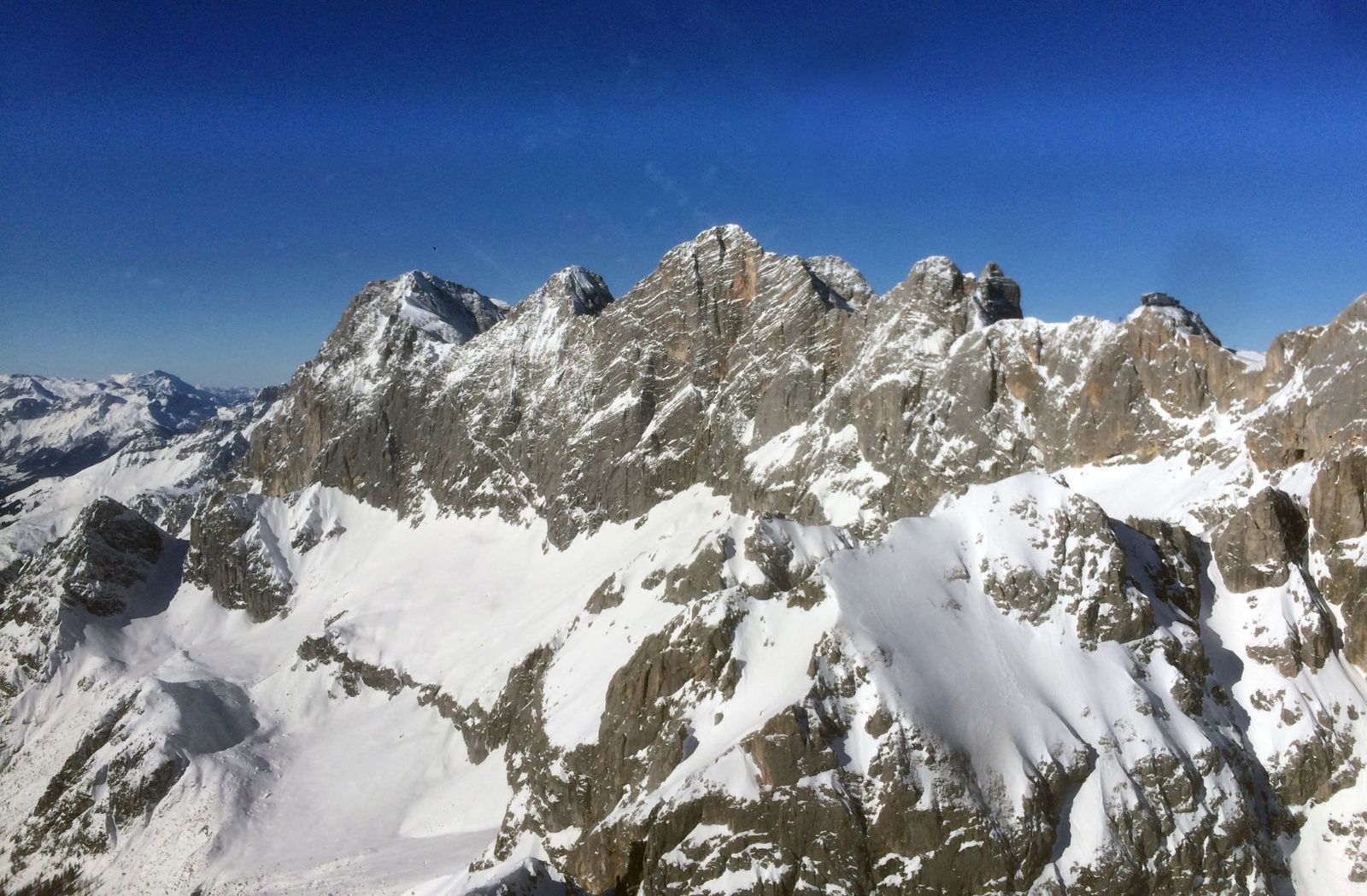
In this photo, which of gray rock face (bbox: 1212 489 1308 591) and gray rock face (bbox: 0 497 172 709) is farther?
gray rock face (bbox: 0 497 172 709)

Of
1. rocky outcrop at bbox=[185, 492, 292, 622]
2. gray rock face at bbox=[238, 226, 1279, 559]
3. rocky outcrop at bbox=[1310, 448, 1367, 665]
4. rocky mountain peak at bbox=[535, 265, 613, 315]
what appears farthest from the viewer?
rocky mountain peak at bbox=[535, 265, 613, 315]

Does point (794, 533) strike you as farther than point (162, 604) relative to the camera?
No

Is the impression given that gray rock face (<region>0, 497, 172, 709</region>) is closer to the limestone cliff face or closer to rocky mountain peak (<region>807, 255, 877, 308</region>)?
the limestone cliff face

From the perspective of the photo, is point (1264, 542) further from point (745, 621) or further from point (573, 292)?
point (573, 292)

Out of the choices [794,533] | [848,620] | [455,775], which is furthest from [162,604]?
[848,620]

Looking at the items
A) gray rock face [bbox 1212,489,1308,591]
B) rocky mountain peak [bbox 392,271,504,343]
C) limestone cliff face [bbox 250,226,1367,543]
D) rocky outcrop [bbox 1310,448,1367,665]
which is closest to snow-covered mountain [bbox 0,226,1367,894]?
rocky outcrop [bbox 1310,448,1367,665]

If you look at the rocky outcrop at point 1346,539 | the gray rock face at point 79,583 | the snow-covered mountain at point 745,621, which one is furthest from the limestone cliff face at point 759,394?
the gray rock face at point 79,583

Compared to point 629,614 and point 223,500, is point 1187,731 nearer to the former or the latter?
point 629,614

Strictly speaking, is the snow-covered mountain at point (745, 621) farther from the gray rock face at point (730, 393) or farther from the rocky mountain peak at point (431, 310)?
the rocky mountain peak at point (431, 310)

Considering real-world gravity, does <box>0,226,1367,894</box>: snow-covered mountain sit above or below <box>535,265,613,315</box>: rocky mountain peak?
below
